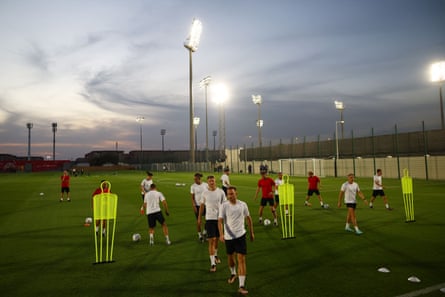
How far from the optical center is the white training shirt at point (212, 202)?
9070 millimetres

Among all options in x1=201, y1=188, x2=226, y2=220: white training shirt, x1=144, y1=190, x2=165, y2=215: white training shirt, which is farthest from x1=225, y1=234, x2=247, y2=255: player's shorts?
x1=144, y1=190, x2=165, y2=215: white training shirt

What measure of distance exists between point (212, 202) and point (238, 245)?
7.09 ft

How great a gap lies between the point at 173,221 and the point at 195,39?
159 ft

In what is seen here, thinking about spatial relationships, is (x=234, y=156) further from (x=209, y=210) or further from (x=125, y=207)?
(x=209, y=210)

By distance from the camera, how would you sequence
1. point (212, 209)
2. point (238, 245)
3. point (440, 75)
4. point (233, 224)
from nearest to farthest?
point (238, 245) → point (233, 224) → point (212, 209) → point (440, 75)

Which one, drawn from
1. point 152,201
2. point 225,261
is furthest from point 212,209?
point 152,201

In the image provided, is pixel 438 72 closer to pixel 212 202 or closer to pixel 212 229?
pixel 212 202

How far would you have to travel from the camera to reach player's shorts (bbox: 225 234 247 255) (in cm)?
705

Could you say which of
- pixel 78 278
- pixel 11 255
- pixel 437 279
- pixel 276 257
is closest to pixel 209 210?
pixel 276 257

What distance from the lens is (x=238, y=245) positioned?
710 centimetres

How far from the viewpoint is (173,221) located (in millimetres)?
16016

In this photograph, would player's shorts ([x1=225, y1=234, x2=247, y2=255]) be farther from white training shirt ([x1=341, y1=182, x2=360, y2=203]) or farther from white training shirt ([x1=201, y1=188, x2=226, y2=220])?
white training shirt ([x1=341, y1=182, x2=360, y2=203])

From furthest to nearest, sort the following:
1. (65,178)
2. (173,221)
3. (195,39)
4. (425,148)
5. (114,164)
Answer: (114,164), (195,39), (425,148), (65,178), (173,221)

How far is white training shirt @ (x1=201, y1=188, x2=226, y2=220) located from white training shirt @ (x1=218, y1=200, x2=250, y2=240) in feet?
5.64
